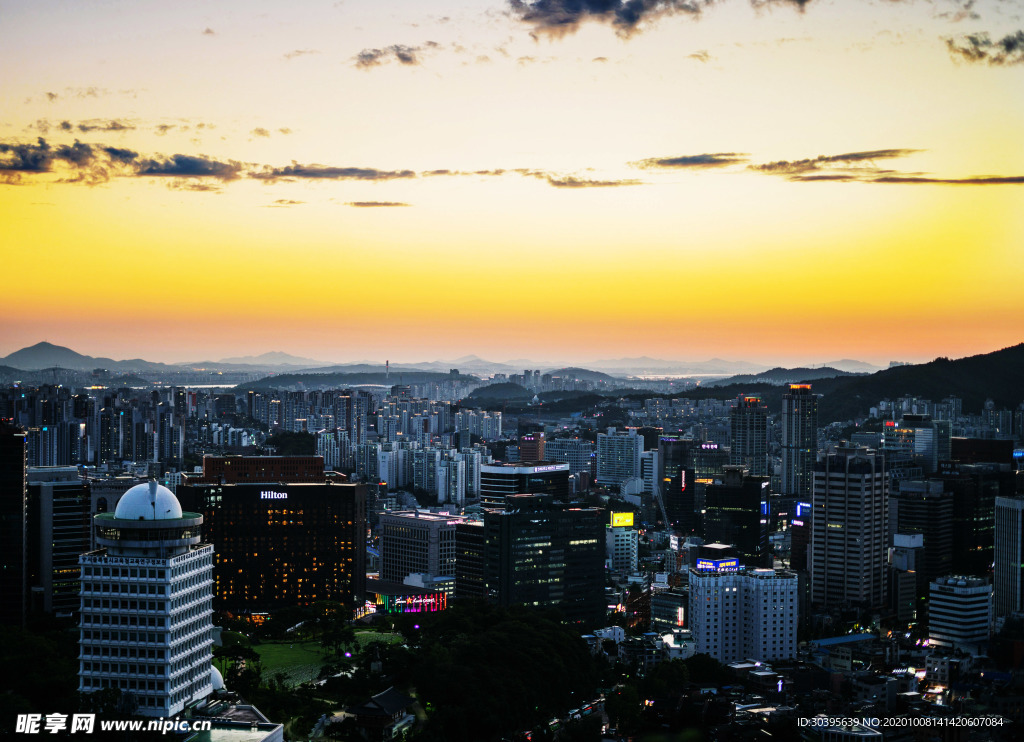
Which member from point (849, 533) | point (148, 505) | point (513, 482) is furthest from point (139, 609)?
point (849, 533)

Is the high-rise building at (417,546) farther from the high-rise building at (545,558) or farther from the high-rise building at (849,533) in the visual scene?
the high-rise building at (849,533)

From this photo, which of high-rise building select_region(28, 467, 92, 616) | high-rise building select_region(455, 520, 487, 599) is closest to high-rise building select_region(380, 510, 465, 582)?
high-rise building select_region(455, 520, 487, 599)

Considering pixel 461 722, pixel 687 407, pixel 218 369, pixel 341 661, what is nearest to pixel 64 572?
pixel 341 661

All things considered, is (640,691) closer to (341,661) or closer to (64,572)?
(341,661)

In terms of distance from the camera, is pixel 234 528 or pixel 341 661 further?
pixel 234 528

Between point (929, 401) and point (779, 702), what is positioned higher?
point (929, 401)

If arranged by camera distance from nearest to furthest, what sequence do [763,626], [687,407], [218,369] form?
[763,626] → [687,407] → [218,369]

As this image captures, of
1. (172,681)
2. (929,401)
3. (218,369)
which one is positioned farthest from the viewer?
(218,369)
